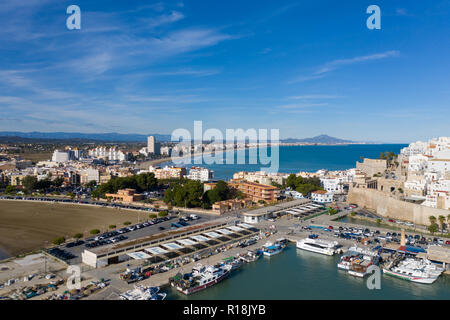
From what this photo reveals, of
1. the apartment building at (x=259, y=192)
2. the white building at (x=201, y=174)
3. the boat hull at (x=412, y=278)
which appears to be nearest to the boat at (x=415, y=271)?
the boat hull at (x=412, y=278)

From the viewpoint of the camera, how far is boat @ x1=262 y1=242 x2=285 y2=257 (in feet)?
41.2

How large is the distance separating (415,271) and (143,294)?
892cm

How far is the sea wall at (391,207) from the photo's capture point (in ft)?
54.2

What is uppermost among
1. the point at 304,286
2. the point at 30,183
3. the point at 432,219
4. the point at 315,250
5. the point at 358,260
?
the point at 30,183

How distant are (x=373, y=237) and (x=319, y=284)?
5439 mm

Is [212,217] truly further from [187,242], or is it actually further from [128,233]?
[187,242]

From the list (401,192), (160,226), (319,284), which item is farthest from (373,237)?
(160,226)

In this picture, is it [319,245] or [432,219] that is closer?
[319,245]

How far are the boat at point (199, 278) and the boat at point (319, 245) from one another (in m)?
4.11

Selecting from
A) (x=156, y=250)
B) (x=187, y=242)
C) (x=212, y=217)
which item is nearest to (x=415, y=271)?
(x=187, y=242)

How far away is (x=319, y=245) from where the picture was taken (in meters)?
13.1

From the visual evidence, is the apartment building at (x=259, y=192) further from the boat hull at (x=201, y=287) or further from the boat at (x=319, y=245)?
the boat hull at (x=201, y=287)

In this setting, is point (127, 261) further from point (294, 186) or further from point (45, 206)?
point (294, 186)

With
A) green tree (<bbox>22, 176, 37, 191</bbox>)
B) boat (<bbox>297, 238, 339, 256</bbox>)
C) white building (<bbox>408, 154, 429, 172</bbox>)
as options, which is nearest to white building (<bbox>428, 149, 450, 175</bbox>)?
white building (<bbox>408, 154, 429, 172</bbox>)
